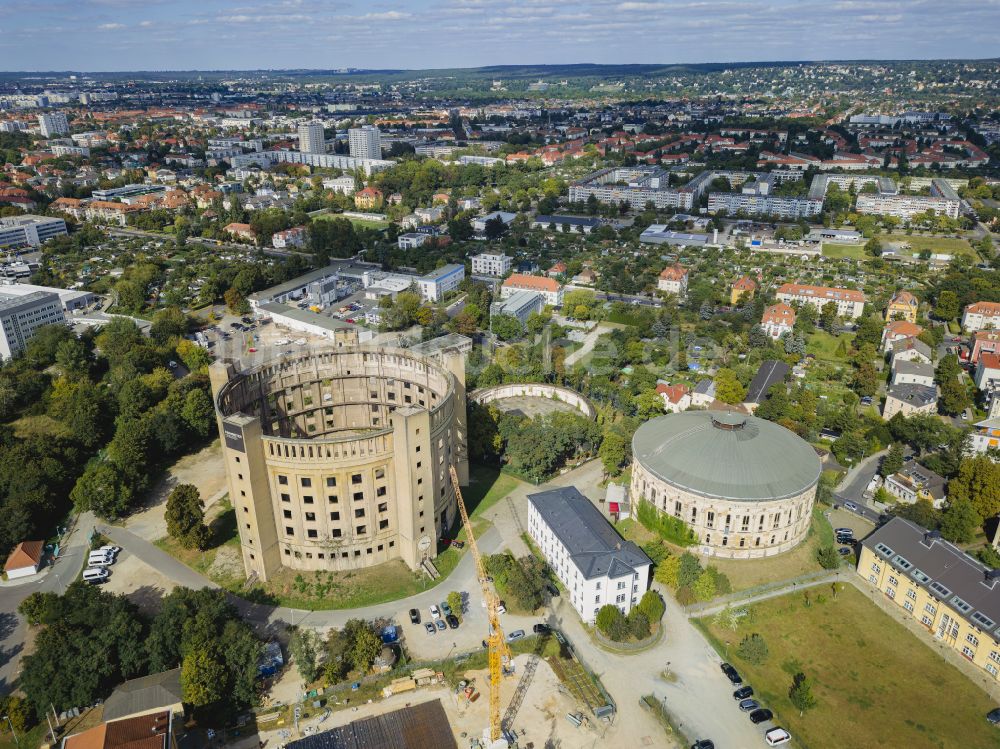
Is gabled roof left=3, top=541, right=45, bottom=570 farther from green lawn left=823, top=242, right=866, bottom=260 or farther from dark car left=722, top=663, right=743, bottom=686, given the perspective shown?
green lawn left=823, top=242, right=866, bottom=260

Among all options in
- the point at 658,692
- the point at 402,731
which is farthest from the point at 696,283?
the point at 402,731

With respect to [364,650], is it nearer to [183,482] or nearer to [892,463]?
[183,482]

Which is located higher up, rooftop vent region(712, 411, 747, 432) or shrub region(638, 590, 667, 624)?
rooftop vent region(712, 411, 747, 432)

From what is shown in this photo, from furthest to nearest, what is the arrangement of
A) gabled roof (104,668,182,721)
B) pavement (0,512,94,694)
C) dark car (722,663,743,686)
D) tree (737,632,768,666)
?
pavement (0,512,94,694)
tree (737,632,768,666)
dark car (722,663,743,686)
gabled roof (104,668,182,721)

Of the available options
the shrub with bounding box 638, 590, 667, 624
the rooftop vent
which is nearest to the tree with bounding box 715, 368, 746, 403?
the rooftop vent

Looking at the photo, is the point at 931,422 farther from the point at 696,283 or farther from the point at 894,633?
the point at 696,283

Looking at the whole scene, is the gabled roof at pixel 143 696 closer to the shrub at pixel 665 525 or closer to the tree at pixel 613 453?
the shrub at pixel 665 525
